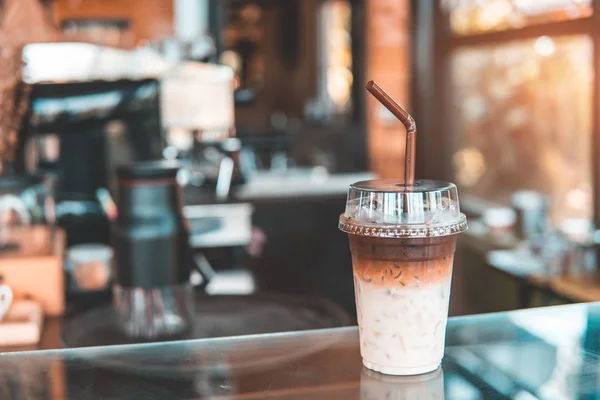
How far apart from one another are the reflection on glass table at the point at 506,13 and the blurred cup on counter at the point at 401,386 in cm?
278

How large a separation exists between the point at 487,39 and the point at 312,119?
10.5 feet

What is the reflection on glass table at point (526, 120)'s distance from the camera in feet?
11.3

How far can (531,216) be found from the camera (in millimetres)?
3434

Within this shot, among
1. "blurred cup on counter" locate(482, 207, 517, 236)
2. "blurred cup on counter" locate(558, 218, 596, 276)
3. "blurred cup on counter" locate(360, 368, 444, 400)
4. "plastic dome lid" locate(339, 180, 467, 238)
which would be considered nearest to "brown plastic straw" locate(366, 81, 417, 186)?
"plastic dome lid" locate(339, 180, 467, 238)

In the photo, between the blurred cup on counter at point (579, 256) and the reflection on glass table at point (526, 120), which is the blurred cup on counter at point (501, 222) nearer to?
the reflection on glass table at point (526, 120)

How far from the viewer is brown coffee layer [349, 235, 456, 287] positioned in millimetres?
833

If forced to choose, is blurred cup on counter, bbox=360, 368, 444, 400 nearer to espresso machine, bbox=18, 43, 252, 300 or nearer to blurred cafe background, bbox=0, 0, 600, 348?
blurred cafe background, bbox=0, 0, 600, 348

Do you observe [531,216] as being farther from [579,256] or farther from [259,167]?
[259,167]

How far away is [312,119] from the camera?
7465mm

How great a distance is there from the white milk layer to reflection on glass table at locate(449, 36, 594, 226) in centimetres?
264

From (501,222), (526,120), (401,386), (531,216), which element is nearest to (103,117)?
(401,386)

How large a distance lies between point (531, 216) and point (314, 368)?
106 inches

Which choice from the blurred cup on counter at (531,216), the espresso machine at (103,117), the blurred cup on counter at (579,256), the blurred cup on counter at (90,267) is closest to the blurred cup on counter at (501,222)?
the blurred cup on counter at (531,216)

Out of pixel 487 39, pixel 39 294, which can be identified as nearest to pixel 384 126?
pixel 487 39
